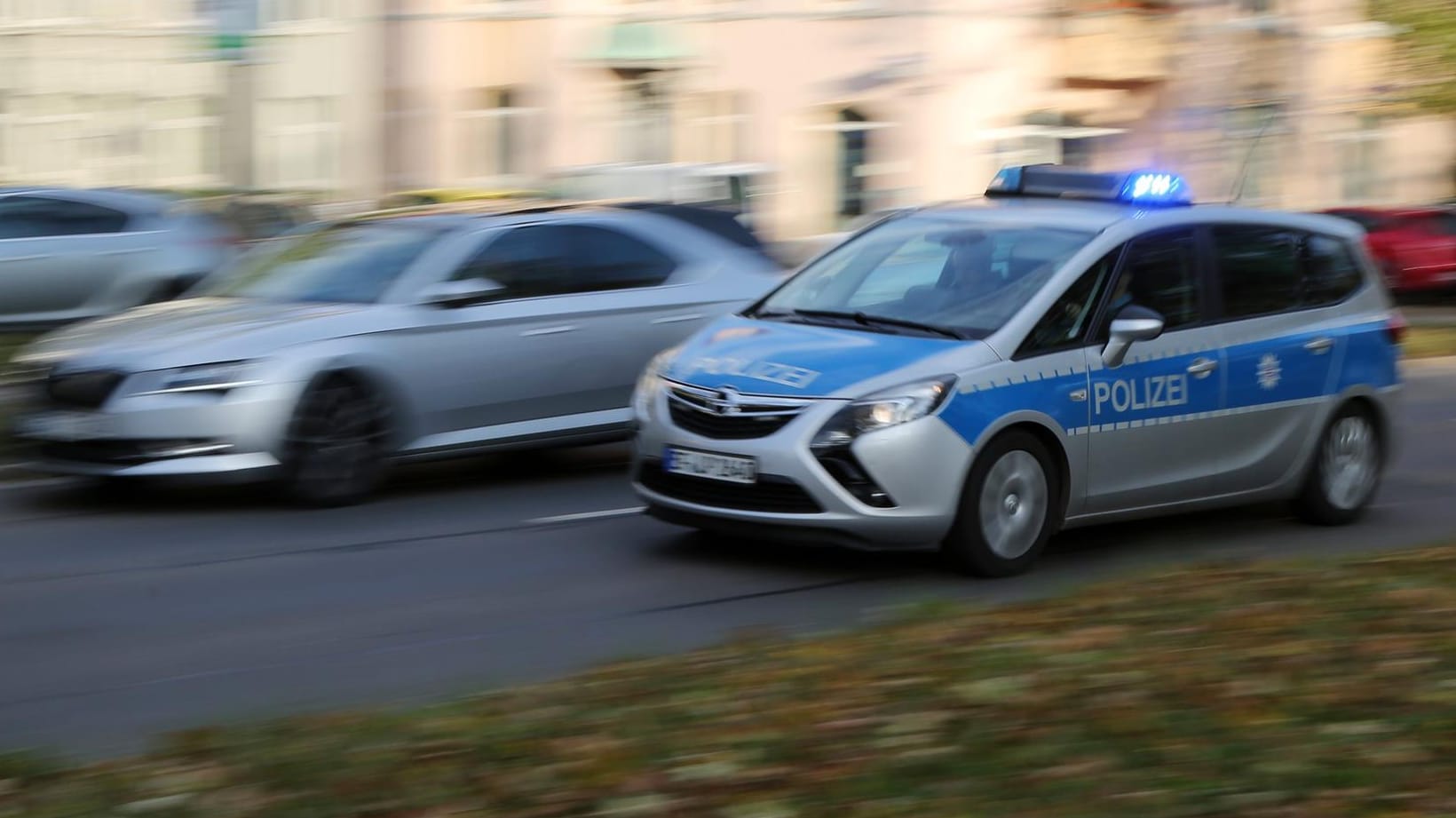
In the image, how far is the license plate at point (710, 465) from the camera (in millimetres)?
8398

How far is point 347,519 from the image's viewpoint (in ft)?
32.6

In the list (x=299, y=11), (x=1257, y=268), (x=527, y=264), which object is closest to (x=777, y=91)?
(x=299, y=11)

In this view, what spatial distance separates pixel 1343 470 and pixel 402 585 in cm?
479

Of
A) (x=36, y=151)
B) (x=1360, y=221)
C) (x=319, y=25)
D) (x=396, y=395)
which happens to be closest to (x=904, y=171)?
(x=1360, y=221)

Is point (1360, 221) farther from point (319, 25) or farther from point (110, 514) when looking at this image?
point (110, 514)

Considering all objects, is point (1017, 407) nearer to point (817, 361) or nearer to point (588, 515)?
point (817, 361)

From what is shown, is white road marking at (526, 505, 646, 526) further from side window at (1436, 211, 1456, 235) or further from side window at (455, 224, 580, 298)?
side window at (1436, 211, 1456, 235)

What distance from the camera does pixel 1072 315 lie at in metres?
8.86

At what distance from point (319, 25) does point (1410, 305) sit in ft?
63.9

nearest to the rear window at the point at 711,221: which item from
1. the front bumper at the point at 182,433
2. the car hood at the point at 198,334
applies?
the car hood at the point at 198,334

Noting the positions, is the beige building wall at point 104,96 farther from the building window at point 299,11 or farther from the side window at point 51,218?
the side window at point 51,218

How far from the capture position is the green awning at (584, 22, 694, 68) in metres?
33.2

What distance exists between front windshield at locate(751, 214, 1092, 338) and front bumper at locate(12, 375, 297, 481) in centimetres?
242

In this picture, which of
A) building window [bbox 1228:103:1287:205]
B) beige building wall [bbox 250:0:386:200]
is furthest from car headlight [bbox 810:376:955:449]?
beige building wall [bbox 250:0:386:200]
